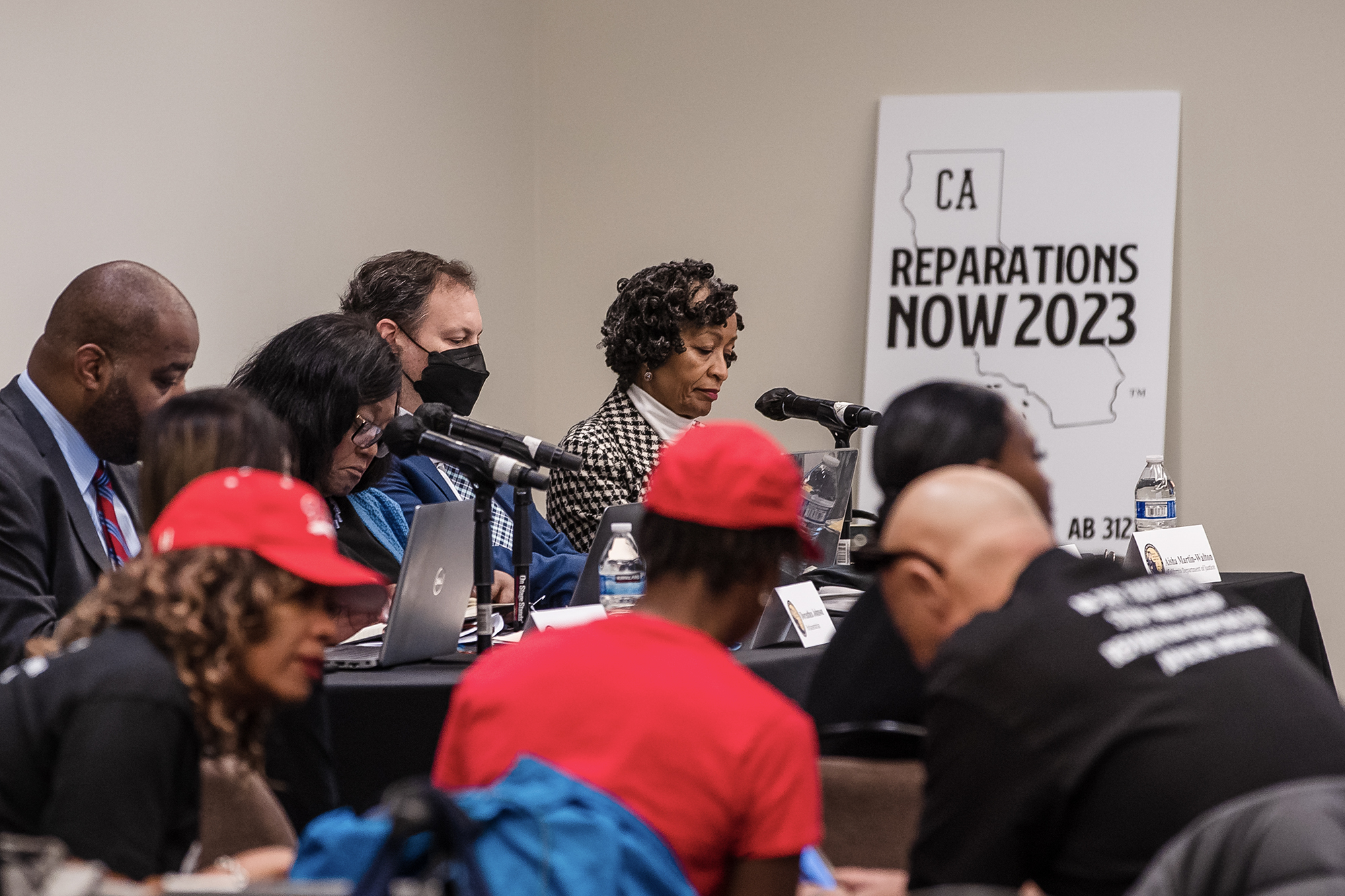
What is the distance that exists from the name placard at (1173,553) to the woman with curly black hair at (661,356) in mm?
1207

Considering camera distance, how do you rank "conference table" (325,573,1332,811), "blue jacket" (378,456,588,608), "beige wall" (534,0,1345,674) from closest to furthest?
"conference table" (325,573,1332,811) < "blue jacket" (378,456,588,608) < "beige wall" (534,0,1345,674)

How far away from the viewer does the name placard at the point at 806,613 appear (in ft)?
8.31

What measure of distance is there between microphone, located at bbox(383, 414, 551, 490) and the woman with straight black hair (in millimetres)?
701

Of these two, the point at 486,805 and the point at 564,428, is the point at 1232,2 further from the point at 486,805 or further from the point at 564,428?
the point at 486,805

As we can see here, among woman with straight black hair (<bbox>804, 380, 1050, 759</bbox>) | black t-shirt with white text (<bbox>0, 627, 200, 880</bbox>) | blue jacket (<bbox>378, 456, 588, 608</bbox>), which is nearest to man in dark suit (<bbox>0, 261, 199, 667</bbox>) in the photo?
blue jacket (<bbox>378, 456, 588, 608</bbox>)

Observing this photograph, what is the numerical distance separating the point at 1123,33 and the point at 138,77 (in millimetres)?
3348

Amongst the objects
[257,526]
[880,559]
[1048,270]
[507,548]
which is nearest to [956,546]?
[880,559]

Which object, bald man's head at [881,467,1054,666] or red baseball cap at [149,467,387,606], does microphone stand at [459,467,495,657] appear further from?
bald man's head at [881,467,1054,666]

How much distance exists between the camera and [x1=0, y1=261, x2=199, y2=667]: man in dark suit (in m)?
2.27

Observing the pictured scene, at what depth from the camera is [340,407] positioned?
2770 millimetres

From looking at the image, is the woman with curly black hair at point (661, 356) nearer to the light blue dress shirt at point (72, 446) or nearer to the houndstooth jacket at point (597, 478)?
the houndstooth jacket at point (597, 478)

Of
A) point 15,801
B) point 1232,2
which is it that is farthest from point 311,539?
point 1232,2

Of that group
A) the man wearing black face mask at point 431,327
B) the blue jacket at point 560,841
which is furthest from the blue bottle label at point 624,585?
the blue jacket at point 560,841

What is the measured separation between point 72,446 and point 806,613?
1.34m
